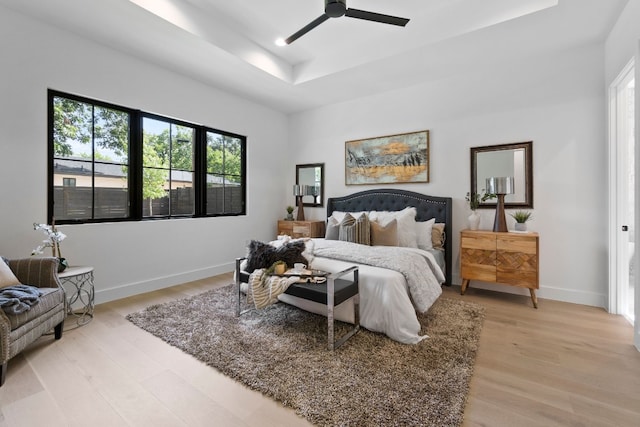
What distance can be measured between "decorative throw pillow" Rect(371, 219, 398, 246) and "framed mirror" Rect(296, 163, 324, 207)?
1866mm

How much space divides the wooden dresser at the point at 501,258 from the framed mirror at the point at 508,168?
0.56m

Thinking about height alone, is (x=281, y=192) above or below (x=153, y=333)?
above

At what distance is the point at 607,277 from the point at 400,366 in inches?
109

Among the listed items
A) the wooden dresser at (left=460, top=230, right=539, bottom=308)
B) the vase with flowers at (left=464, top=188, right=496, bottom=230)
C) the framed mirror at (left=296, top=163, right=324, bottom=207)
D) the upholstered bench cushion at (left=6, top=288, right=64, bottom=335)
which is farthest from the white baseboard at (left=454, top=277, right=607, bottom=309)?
the upholstered bench cushion at (left=6, top=288, right=64, bottom=335)

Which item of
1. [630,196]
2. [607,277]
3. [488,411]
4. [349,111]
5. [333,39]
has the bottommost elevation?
[488,411]

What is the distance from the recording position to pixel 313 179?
5.30 m

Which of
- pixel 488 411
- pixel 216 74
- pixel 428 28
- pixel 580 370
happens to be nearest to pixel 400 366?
pixel 488 411

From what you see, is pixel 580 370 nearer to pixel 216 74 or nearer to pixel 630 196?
pixel 630 196

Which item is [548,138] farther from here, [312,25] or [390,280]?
[312,25]

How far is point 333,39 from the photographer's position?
351 centimetres

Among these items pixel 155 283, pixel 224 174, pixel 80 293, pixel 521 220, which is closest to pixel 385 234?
pixel 521 220

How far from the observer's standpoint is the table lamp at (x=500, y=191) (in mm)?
3295

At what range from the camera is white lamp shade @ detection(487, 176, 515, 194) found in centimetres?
329

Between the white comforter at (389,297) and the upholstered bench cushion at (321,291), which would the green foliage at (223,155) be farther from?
the upholstered bench cushion at (321,291)
